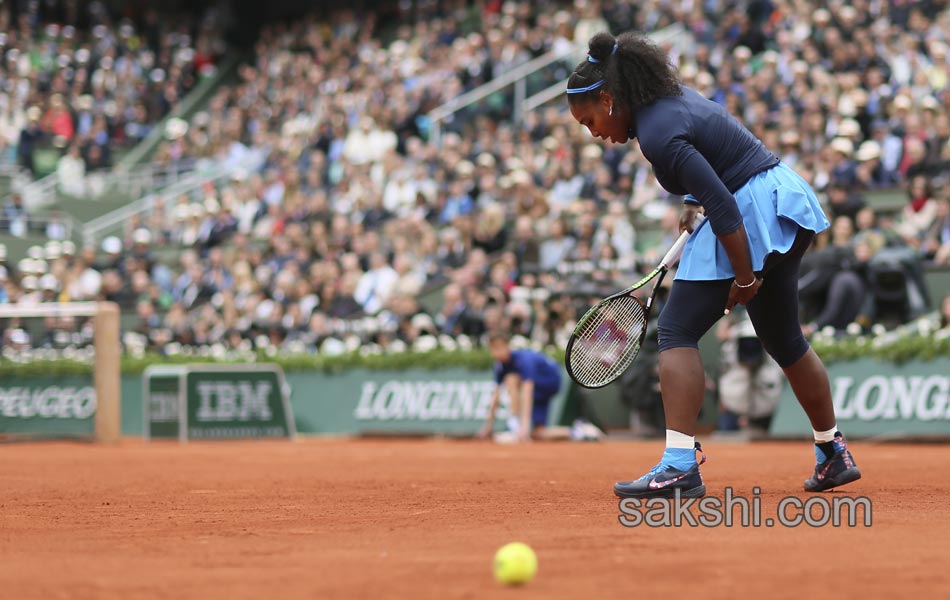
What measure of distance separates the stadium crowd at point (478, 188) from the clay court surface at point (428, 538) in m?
6.83

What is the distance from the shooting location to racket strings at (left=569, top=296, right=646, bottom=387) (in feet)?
20.7

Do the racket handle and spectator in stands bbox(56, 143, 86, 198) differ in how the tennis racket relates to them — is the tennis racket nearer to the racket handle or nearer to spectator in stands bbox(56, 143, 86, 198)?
the racket handle

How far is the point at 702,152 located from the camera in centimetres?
595

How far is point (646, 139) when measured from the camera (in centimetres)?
584

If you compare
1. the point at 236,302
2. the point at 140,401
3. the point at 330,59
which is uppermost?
the point at 330,59

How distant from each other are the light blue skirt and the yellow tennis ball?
247cm

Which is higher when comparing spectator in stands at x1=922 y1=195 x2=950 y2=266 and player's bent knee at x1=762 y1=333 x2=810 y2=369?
spectator in stands at x1=922 y1=195 x2=950 y2=266

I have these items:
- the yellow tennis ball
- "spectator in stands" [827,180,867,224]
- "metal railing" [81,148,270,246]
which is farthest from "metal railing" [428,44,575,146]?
the yellow tennis ball

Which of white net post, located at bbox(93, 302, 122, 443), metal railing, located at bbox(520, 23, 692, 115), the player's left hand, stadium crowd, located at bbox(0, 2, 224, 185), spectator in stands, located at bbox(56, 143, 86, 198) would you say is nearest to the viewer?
the player's left hand

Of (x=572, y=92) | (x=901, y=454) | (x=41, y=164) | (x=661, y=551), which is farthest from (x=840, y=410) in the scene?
(x=41, y=164)

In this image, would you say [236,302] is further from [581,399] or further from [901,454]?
[901,454]

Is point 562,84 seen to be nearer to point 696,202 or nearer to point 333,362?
point 333,362

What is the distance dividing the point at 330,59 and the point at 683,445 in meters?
23.0

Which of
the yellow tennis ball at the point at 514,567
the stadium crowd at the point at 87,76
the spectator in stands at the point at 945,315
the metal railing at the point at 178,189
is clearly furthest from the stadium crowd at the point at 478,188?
the yellow tennis ball at the point at 514,567
